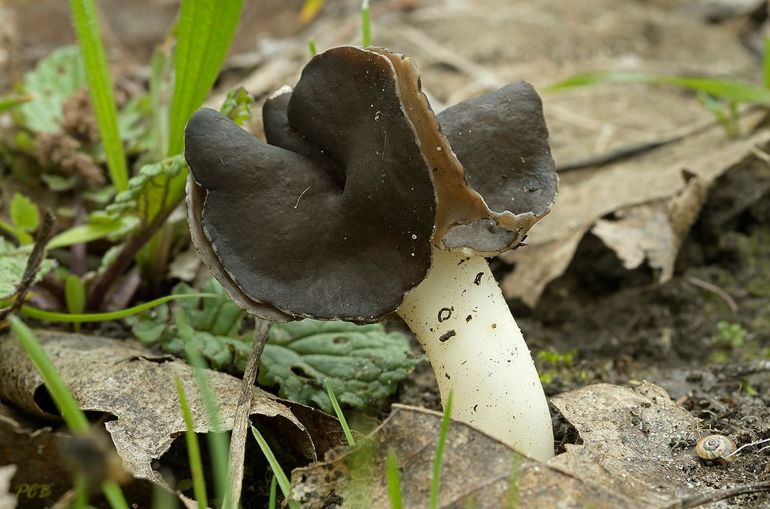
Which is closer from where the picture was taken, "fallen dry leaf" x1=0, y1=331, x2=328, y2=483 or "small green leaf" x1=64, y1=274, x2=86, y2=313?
"fallen dry leaf" x1=0, y1=331, x2=328, y2=483

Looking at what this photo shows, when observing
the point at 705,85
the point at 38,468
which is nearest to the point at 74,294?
the point at 38,468

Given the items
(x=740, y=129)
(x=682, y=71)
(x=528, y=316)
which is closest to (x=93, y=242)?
(x=528, y=316)

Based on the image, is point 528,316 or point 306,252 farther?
point 528,316

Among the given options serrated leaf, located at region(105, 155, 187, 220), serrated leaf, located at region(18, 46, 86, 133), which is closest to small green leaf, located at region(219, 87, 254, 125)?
serrated leaf, located at region(105, 155, 187, 220)

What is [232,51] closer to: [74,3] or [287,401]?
[74,3]

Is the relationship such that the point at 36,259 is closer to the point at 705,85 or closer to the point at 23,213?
the point at 23,213

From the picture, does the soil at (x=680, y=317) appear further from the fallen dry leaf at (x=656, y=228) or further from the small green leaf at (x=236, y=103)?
the small green leaf at (x=236, y=103)

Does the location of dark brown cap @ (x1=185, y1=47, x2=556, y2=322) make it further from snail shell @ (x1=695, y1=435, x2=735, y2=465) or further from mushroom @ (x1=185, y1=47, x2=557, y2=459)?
snail shell @ (x1=695, y1=435, x2=735, y2=465)

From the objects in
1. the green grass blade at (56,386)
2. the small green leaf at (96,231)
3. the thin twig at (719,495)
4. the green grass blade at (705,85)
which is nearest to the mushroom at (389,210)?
the thin twig at (719,495)
